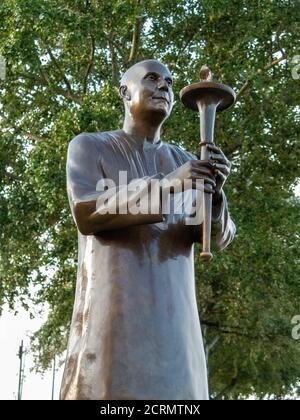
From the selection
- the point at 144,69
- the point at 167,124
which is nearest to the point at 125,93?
the point at 144,69

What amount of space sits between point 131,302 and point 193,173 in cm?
63

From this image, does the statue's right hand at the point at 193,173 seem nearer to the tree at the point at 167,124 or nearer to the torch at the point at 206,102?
the torch at the point at 206,102

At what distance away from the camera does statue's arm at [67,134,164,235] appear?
401 cm

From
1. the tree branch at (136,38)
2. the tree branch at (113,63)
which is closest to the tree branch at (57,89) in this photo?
the tree branch at (113,63)

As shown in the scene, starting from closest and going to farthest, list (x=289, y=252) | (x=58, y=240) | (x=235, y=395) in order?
(x=58, y=240), (x=289, y=252), (x=235, y=395)

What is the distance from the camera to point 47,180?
16.5 metres

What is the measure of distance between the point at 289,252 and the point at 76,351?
15.4 metres

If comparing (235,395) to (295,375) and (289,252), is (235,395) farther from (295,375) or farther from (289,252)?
(289,252)

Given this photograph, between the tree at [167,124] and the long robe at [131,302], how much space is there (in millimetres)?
A: 12101

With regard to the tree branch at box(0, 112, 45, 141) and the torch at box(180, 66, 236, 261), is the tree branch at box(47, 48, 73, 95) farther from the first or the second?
the torch at box(180, 66, 236, 261)

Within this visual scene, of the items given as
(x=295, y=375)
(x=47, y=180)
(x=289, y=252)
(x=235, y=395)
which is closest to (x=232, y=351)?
(x=295, y=375)

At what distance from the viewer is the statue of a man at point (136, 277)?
395 centimetres

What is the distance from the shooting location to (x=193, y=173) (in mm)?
3945

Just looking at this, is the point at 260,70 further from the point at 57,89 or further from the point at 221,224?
the point at 221,224
